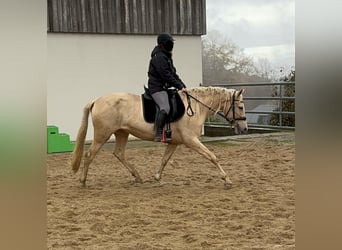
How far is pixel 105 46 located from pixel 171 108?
5160 millimetres

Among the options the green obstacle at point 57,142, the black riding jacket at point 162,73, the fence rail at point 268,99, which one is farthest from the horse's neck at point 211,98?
the fence rail at point 268,99

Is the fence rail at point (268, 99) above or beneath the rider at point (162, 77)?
beneath

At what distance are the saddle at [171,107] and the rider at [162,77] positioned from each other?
68 millimetres

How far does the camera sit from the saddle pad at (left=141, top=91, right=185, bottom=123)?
5.46 m

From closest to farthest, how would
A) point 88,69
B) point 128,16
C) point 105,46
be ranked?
point 88,69 → point 105,46 → point 128,16

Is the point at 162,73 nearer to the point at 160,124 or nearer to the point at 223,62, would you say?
the point at 160,124

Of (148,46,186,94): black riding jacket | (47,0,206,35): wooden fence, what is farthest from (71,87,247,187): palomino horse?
(47,0,206,35): wooden fence

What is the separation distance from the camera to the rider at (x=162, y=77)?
529cm

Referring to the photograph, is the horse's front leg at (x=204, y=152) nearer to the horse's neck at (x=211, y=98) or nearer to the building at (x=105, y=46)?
the horse's neck at (x=211, y=98)

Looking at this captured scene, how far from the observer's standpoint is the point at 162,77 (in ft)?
17.4

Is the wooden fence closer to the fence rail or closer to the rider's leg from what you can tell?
the fence rail

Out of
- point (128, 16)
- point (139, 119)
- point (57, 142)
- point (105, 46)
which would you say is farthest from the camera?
point (128, 16)

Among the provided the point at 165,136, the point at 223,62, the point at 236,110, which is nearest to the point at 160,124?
the point at 165,136

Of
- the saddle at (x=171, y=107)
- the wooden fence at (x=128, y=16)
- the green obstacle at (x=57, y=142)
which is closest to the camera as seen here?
the saddle at (x=171, y=107)
